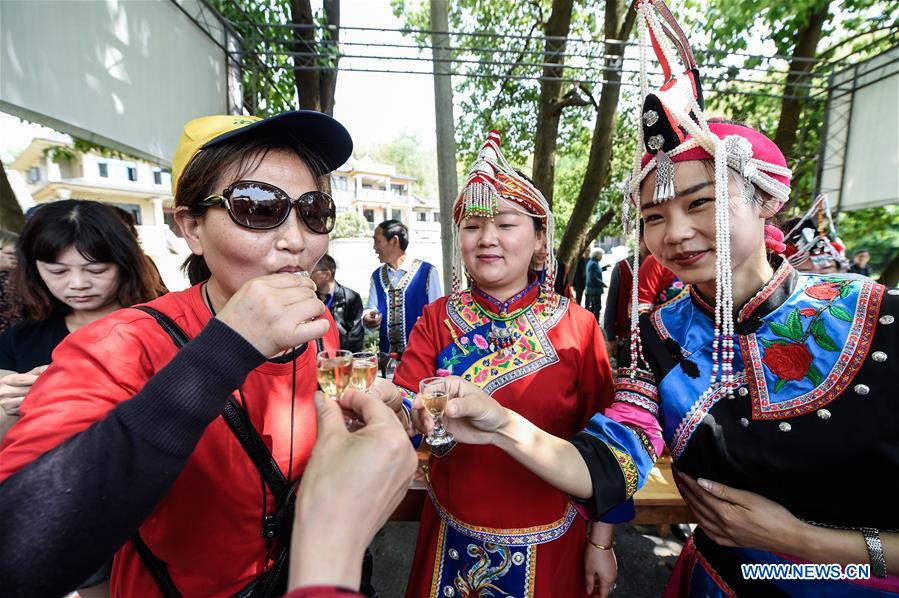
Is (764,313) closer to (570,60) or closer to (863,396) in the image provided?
(863,396)

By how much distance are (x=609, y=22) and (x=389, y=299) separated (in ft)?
21.9

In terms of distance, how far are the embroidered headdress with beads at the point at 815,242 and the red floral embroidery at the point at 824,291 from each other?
11.5 ft

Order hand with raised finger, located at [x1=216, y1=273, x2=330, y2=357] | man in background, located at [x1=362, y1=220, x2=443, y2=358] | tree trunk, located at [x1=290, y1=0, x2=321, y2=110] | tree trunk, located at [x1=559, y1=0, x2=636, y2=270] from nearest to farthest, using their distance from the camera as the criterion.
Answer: hand with raised finger, located at [x1=216, y1=273, x2=330, y2=357] → man in background, located at [x1=362, y1=220, x2=443, y2=358] → tree trunk, located at [x1=290, y1=0, x2=321, y2=110] → tree trunk, located at [x1=559, y1=0, x2=636, y2=270]

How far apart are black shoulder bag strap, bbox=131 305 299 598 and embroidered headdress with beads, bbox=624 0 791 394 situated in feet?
5.17

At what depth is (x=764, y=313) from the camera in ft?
4.94

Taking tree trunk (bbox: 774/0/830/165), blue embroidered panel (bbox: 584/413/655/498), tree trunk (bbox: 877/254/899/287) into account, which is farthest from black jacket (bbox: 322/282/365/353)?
tree trunk (bbox: 774/0/830/165)

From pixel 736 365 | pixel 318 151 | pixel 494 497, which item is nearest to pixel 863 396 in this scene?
pixel 736 365

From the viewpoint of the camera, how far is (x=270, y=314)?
3.21 feet

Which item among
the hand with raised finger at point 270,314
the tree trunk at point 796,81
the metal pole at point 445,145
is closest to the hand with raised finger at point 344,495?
the hand with raised finger at point 270,314

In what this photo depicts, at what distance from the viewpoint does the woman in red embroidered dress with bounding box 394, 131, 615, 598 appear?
180cm

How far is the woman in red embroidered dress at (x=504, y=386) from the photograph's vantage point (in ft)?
5.90

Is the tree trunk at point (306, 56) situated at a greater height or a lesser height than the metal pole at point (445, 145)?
greater

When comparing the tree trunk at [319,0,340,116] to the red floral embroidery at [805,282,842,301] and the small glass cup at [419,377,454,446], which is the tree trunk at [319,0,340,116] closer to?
the small glass cup at [419,377,454,446]

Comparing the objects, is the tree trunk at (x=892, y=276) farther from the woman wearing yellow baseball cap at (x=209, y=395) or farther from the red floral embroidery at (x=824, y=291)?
the woman wearing yellow baseball cap at (x=209, y=395)
